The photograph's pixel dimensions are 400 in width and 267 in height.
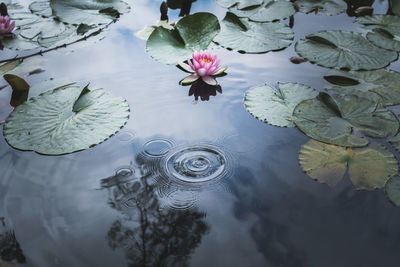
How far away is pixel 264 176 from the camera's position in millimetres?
1838

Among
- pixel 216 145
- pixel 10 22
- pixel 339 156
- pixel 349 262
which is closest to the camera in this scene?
pixel 349 262

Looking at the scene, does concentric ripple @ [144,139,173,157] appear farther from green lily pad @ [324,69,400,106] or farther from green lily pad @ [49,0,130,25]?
green lily pad @ [49,0,130,25]

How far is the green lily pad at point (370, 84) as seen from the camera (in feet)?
7.54

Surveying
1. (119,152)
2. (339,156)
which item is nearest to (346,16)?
(339,156)

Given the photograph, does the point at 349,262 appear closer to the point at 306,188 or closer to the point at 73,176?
the point at 306,188

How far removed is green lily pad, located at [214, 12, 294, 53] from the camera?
2.92 metres

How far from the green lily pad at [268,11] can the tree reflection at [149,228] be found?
2.31m

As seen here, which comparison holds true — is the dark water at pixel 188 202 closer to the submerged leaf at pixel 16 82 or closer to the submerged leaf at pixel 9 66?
the submerged leaf at pixel 16 82

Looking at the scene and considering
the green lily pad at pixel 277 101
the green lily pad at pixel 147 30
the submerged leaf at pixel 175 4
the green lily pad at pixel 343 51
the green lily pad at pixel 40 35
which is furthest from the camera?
the submerged leaf at pixel 175 4

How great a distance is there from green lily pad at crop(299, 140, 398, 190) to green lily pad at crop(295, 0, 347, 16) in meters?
2.12

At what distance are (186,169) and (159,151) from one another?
0.23 meters

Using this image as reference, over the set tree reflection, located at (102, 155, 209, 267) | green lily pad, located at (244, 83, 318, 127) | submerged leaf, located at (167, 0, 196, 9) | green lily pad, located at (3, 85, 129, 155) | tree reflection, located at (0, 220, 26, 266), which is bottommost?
tree reflection, located at (0, 220, 26, 266)

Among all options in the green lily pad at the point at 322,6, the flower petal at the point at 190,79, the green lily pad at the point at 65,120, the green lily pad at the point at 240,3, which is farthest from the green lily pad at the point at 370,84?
the green lily pad at the point at 65,120

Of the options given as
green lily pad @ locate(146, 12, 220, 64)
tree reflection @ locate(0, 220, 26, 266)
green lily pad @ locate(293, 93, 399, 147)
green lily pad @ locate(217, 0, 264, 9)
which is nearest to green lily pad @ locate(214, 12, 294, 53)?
green lily pad @ locate(146, 12, 220, 64)
